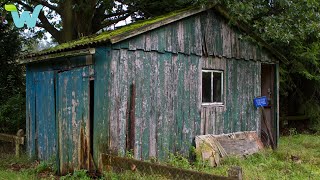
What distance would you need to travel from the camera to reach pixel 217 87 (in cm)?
1048

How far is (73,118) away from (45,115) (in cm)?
145

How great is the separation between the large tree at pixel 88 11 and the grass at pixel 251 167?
6.66m

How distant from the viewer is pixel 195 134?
978cm

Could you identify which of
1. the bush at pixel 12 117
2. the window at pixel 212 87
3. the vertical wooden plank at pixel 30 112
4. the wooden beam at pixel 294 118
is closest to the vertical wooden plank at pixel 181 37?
the window at pixel 212 87

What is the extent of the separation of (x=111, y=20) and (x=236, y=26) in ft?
29.1

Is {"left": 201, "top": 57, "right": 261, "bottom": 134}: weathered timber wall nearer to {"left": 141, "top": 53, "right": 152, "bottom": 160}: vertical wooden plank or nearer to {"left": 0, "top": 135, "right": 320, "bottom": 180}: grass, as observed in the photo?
{"left": 0, "top": 135, "right": 320, "bottom": 180}: grass

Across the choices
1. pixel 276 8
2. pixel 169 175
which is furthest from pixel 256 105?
pixel 169 175

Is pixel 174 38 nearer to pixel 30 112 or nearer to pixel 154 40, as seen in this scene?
pixel 154 40

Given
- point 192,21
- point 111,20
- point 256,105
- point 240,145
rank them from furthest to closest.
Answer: point 111,20 < point 256,105 < point 240,145 < point 192,21

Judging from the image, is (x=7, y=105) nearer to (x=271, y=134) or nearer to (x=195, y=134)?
(x=195, y=134)

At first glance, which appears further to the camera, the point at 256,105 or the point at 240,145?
the point at 256,105

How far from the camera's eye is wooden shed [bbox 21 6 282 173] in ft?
26.8

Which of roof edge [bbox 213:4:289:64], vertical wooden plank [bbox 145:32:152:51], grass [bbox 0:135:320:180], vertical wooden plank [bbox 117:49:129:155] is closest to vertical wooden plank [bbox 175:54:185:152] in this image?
grass [bbox 0:135:320:180]

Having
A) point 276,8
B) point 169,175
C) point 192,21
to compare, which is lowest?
point 169,175
